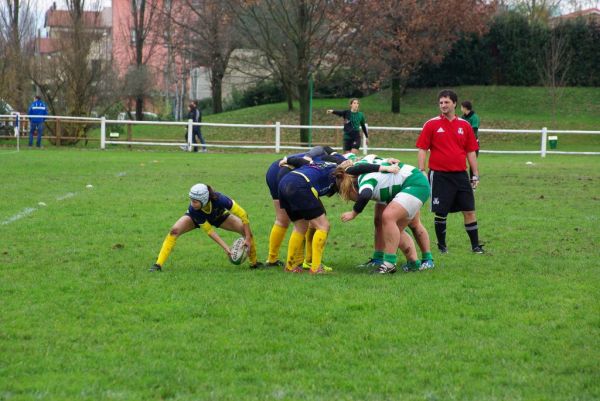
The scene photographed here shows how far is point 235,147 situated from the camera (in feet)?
110

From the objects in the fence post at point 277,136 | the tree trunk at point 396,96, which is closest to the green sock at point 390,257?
the fence post at point 277,136

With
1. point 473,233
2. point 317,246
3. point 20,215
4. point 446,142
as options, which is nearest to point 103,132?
→ point 20,215

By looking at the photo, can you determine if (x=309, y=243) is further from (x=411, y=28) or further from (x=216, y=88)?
(x=216, y=88)

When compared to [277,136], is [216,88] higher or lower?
higher

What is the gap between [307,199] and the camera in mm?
8812

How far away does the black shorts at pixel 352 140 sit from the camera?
20778 millimetres

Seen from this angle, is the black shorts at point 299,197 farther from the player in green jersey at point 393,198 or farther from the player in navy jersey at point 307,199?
the player in green jersey at point 393,198

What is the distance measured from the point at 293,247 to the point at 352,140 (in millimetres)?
11915

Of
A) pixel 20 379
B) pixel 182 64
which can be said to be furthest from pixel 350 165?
pixel 182 64

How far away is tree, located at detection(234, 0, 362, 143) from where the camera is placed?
38844 mm

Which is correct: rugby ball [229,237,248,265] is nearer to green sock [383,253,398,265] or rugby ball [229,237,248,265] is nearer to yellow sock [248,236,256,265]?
yellow sock [248,236,256,265]

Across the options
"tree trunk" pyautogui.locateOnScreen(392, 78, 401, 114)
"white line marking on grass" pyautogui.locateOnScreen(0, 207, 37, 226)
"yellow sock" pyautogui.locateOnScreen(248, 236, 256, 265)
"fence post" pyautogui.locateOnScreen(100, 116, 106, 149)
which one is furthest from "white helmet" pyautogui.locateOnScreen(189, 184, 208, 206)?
"tree trunk" pyautogui.locateOnScreen(392, 78, 401, 114)

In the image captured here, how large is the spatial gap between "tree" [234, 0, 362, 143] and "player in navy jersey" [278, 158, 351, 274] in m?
28.5

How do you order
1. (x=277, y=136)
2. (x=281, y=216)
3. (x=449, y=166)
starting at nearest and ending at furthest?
(x=281, y=216), (x=449, y=166), (x=277, y=136)
